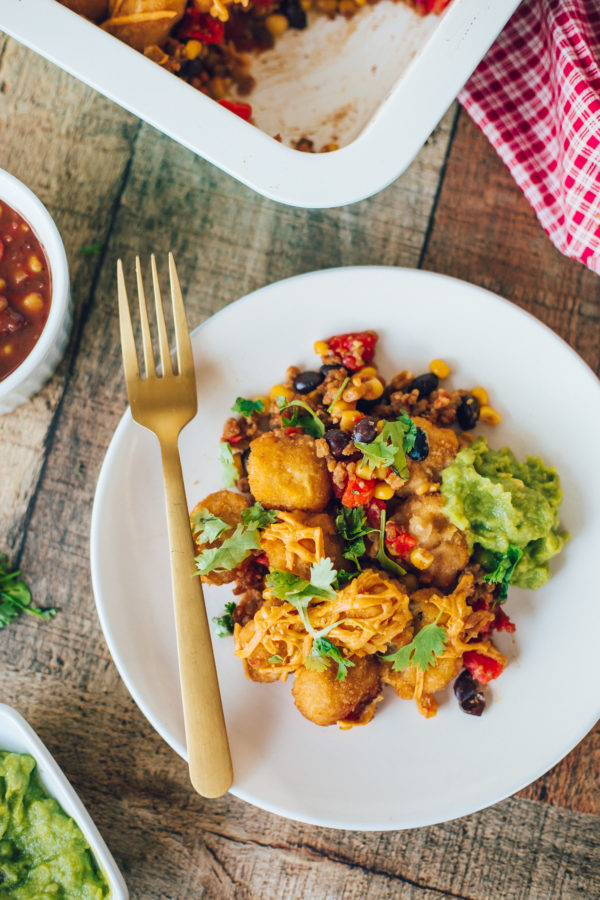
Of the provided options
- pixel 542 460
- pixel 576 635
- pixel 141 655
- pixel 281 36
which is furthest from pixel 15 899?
pixel 281 36

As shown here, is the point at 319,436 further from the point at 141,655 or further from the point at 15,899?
the point at 15,899

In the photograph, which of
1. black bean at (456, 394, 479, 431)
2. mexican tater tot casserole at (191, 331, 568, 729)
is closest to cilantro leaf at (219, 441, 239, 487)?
mexican tater tot casserole at (191, 331, 568, 729)

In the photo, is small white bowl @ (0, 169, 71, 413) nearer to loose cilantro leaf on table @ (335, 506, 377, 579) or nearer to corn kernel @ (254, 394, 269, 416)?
corn kernel @ (254, 394, 269, 416)

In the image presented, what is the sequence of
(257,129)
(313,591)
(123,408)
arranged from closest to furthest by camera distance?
(257,129) → (313,591) → (123,408)

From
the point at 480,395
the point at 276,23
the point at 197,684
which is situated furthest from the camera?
the point at 276,23

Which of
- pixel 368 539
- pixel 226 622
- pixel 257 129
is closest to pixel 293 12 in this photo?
pixel 257 129

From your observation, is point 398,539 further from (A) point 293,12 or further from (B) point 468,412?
(A) point 293,12

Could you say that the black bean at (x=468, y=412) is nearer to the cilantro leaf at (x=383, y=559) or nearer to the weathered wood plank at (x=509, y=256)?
the cilantro leaf at (x=383, y=559)

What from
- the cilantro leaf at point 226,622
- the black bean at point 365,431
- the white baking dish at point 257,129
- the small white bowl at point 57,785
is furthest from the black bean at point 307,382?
the small white bowl at point 57,785
